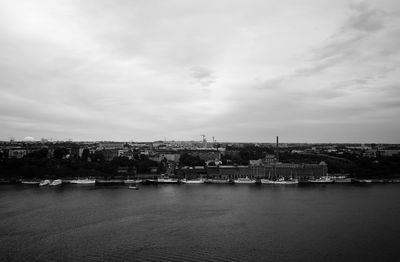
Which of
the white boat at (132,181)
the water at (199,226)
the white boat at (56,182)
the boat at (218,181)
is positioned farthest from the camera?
the boat at (218,181)

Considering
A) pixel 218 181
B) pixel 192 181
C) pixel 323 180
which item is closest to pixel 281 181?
pixel 323 180

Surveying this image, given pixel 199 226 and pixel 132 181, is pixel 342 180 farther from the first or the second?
pixel 199 226

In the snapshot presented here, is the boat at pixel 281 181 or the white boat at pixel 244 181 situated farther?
the white boat at pixel 244 181

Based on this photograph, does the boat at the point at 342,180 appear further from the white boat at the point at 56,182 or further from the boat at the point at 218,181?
the white boat at the point at 56,182

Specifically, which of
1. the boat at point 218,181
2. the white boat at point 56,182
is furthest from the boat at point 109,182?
the boat at point 218,181

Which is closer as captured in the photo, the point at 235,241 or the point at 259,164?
the point at 235,241

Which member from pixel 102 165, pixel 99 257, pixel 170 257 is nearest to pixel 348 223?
pixel 170 257

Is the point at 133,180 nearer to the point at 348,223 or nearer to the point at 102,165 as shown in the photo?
the point at 102,165

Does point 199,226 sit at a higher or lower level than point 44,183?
lower
